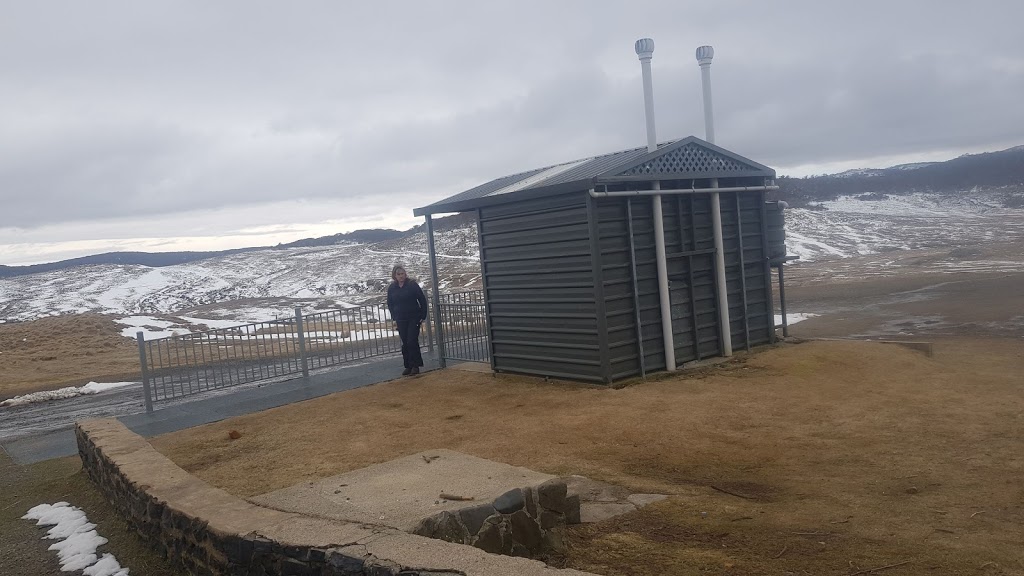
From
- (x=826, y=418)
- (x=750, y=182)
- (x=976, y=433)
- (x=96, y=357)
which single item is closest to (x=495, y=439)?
(x=826, y=418)

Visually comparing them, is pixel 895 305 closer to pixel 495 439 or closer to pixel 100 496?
pixel 495 439

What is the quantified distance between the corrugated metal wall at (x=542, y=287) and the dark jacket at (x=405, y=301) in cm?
126

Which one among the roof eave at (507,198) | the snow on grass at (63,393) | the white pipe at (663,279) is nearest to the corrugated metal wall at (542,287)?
the roof eave at (507,198)

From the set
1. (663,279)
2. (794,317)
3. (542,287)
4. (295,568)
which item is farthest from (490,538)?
(794,317)

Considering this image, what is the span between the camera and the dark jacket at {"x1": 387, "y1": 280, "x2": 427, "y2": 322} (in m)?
12.4

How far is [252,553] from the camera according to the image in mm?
4301

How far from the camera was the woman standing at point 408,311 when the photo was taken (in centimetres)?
1242

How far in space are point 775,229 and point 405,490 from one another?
9185 millimetres

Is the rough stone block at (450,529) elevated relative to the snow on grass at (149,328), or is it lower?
elevated

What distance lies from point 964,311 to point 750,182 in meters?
7.95

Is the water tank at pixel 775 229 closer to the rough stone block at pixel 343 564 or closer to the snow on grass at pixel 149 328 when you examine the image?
the rough stone block at pixel 343 564

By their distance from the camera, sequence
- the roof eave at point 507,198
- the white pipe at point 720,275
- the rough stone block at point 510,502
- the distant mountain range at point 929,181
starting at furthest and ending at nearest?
the distant mountain range at point 929,181, the white pipe at point 720,275, the roof eave at point 507,198, the rough stone block at point 510,502

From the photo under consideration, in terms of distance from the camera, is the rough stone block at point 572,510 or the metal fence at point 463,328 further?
the metal fence at point 463,328

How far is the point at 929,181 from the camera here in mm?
88875
